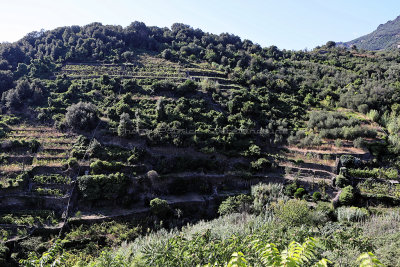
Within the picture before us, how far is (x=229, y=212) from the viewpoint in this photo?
25922 millimetres

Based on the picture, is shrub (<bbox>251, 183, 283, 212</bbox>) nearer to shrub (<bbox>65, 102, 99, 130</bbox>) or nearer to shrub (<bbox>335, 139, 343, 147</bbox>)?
shrub (<bbox>335, 139, 343, 147</bbox>)

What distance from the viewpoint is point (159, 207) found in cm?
2572

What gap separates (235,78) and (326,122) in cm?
1945

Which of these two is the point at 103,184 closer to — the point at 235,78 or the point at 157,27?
the point at 235,78

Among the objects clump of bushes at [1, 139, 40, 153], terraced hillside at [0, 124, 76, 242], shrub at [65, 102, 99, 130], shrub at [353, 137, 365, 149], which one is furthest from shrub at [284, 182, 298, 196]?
clump of bushes at [1, 139, 40, 153]

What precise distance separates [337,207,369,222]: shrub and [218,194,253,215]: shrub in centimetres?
868

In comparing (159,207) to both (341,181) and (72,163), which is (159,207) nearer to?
(72,163)

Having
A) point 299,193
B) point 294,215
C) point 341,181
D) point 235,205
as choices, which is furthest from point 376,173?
point 235,205

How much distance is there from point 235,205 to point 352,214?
1094 cm

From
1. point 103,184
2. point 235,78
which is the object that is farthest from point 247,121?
→ point 103,184

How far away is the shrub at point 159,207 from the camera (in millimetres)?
25719

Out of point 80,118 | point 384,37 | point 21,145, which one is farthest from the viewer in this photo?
point 384,37

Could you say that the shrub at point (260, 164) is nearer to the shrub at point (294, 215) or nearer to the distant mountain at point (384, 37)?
the shrub at point (294, 215)

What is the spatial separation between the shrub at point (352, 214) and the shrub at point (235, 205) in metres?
8.68
